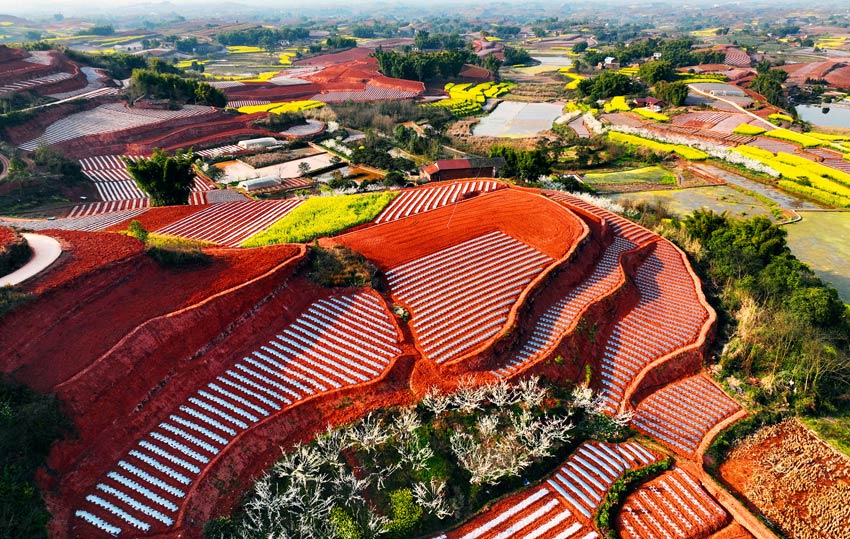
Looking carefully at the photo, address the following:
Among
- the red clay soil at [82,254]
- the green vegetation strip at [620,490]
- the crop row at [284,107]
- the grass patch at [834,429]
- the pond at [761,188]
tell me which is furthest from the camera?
the crop row at [284,107]

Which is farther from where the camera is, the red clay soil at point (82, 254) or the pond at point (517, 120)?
the pond at point (517, 120)

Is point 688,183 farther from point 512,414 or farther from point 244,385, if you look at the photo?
point 244,385

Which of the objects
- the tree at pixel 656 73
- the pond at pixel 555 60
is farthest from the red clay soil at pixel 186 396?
the pond at pixel 555 60

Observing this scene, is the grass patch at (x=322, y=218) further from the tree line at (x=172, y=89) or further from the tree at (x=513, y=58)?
the tree at (x=513, y=58)

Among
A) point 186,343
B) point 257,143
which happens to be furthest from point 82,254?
point 257,143

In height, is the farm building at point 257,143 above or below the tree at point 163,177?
below

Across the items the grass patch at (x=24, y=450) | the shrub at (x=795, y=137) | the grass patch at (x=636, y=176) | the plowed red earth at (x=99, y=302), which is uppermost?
the plowed red earth at (x=99, y=302)

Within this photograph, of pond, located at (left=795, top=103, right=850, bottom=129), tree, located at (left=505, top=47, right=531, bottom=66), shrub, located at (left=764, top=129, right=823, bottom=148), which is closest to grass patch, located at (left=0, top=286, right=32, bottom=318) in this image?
shrub, located at (left=764, top=129, right=823, bottom=148)
